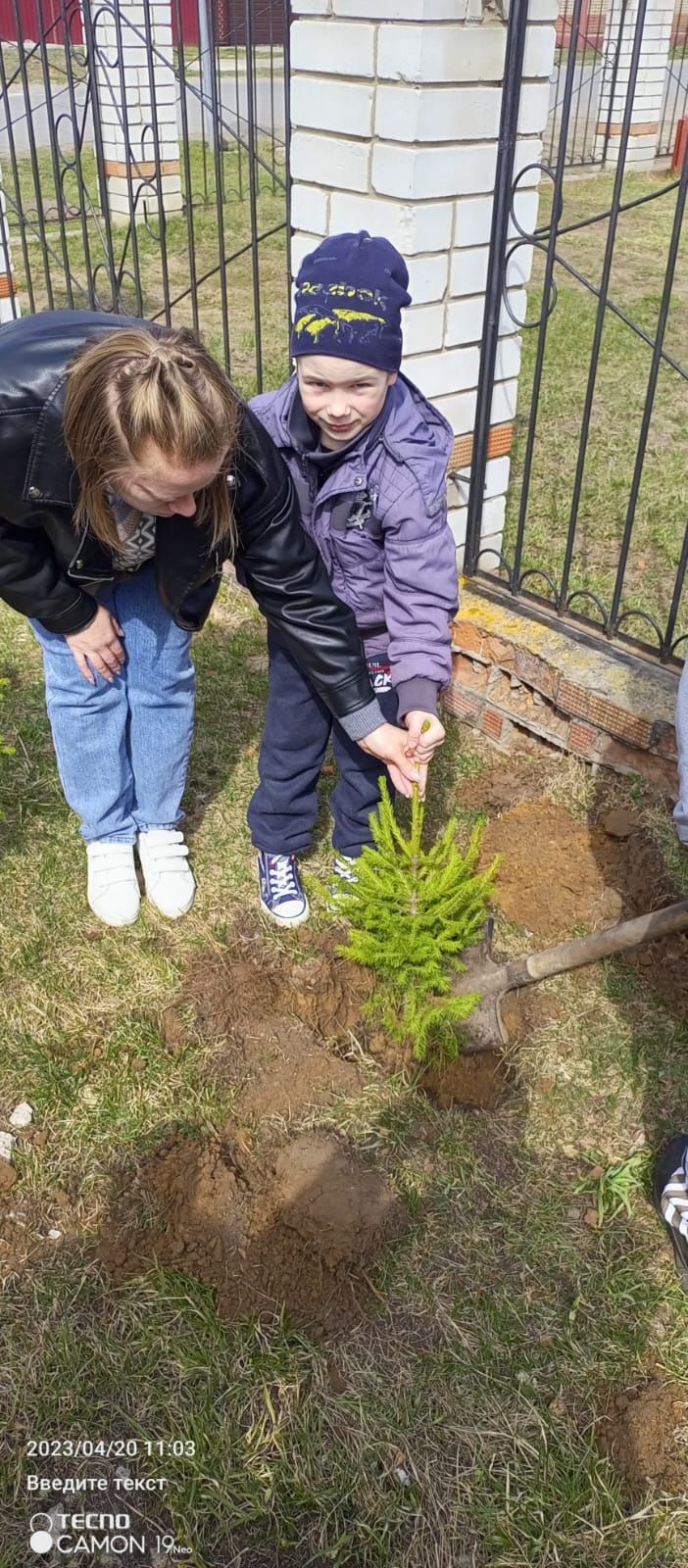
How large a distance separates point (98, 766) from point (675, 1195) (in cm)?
166

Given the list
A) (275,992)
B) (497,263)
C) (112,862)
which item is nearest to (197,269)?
(497,263)

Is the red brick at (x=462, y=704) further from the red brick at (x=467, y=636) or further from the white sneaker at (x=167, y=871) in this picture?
the white sneaker at (x=167, y=871)

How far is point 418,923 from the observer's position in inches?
91.7

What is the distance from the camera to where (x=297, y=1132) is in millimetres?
2355

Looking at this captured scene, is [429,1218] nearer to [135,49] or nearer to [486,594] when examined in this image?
[486,594]

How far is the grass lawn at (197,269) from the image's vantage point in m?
6.89

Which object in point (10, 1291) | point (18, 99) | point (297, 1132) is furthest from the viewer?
point (18, 99)

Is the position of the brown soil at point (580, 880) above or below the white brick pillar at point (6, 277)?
below

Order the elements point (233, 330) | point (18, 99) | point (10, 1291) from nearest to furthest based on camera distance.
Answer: point (10, 1291), point (233, 330), point (18, 99)

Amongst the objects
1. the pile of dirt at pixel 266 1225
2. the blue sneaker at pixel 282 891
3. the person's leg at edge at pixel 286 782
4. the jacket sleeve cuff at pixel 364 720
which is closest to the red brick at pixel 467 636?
the person's leg at edge at pixel 286 782

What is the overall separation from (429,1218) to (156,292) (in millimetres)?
7851

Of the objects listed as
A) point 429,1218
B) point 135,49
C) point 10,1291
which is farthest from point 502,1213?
point 135,49

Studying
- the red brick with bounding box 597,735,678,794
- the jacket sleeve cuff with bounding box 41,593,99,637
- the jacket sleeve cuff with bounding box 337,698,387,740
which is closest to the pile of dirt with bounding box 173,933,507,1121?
the jacket sleeve cuff with bounding box 337,698,387,740

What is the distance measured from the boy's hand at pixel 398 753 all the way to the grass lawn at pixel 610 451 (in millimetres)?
1721
